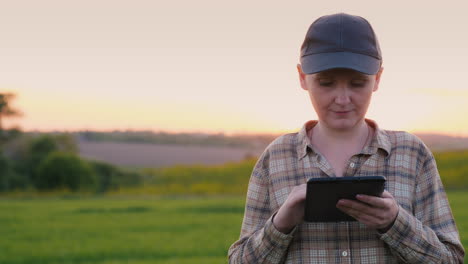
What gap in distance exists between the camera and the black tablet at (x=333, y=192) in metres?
1.91

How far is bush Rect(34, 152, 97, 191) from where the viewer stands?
2188 centimetres

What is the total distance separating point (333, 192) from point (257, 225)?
1.38 ft

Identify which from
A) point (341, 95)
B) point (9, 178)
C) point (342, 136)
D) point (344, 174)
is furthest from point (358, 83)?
point (9, 178)

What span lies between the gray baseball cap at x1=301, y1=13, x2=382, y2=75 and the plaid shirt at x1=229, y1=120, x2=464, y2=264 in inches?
10.2

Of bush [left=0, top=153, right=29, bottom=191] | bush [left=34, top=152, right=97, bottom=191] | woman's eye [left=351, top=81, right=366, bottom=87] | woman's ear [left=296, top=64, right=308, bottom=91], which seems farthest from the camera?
bush [left=34, top=152, right=97, bottom=191]

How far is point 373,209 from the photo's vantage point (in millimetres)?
1967

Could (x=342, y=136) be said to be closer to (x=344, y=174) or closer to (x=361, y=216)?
(x=344, y=174)

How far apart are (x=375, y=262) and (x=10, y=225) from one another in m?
11.2

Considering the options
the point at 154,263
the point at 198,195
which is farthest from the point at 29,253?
the point at 198,195

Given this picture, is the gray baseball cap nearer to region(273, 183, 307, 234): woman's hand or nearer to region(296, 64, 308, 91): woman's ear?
region(296, 64, 308, 91): woman's ear

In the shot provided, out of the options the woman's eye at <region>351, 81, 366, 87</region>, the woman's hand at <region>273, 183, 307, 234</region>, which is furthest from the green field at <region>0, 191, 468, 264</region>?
the woman's eye at <region>351, 81, 366, 87</region>

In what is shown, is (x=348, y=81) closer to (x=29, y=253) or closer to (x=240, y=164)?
(x=29, y=253)

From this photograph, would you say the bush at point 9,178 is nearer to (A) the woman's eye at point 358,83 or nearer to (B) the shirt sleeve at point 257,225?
(B) the shirt sleeve at point 257,225

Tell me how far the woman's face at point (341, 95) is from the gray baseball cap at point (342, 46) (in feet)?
0.11
